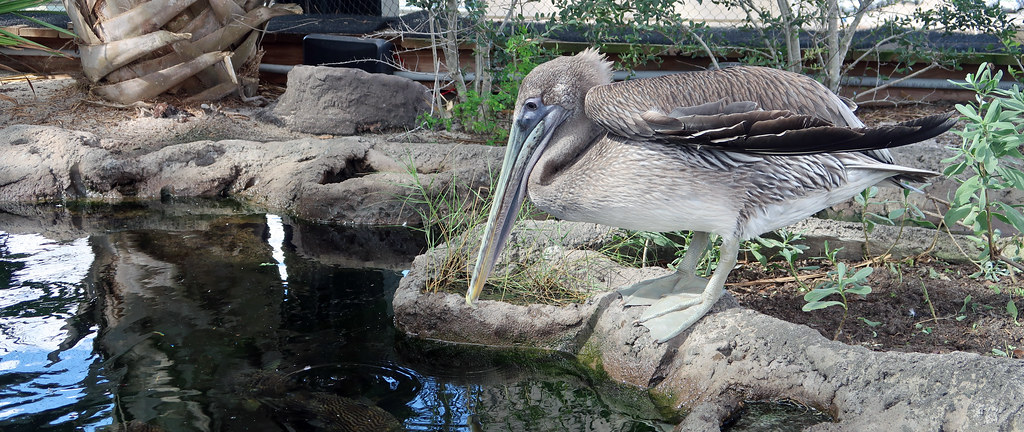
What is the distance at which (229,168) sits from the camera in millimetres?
5902

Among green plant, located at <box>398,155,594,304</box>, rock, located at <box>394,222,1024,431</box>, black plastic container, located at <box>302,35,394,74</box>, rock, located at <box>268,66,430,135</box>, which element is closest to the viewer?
rock, located at <box>394,222,1024,431</box>

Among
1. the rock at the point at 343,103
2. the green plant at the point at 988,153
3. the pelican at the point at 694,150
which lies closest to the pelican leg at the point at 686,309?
the pelican at the point at 694,150

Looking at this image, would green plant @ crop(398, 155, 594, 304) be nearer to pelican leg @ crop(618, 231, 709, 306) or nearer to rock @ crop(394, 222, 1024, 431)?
rock @ crop(394, 222, 1024, 431)

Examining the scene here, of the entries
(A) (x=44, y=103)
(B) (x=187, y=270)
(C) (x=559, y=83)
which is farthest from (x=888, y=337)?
(A) (x=44, y=103)

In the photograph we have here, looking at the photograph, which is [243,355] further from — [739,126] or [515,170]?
[739,126]

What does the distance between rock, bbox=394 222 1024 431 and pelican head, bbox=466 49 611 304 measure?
0.50 metres

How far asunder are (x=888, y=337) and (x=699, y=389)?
3.30 feet

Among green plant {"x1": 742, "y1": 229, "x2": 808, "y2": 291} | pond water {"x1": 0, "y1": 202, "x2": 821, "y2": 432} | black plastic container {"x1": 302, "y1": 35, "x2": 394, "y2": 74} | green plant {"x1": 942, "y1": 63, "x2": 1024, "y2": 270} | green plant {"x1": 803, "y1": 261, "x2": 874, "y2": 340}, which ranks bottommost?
pond water {"x1": 0, "y1": 202, "x2": 821, "y2": 432}

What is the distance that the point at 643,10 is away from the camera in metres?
5.65

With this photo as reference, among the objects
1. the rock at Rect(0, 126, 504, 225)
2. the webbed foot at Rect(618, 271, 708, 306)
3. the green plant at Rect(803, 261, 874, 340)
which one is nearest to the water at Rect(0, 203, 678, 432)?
the webbed foot at Rect(618, 271, 708, 306)

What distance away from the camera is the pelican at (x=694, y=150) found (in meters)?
2.68

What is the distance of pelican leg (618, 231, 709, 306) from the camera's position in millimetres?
3359

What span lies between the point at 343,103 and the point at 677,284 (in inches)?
175

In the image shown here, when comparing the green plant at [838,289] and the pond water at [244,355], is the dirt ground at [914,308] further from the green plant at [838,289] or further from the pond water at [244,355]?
the pond water at [244,355]
